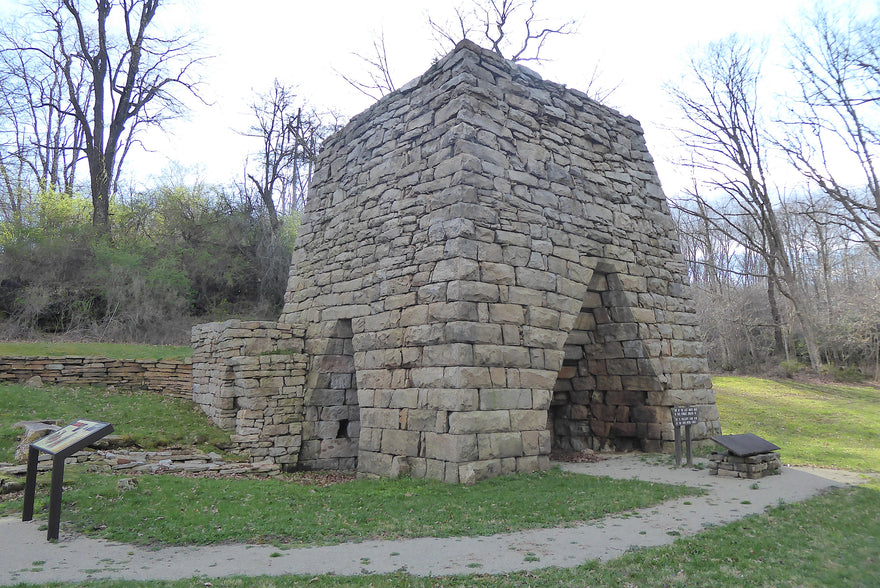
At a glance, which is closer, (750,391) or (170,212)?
(750,391)

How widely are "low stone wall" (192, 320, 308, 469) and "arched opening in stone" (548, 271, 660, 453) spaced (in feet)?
14.9

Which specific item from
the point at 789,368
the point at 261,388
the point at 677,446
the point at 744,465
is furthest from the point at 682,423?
the point at 789,368

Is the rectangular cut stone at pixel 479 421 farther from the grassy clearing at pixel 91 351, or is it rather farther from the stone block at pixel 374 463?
the grassy clearing at pixel 91 351

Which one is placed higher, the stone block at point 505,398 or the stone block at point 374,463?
the stone block at point 505,398

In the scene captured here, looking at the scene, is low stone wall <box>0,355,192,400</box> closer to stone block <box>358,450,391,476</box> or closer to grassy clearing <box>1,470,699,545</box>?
grassy clearing <box>1,470,699,545</box>

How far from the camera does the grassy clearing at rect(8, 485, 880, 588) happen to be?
3508 mm

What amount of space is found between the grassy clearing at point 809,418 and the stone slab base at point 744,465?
1.57m

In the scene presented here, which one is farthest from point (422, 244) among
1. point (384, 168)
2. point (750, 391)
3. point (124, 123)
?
point (124, 123)

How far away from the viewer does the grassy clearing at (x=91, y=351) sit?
11.0 m

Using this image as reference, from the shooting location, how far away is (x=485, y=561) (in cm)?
393

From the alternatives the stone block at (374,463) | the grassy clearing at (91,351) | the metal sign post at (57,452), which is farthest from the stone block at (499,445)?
the grassy clearing at (91,351)

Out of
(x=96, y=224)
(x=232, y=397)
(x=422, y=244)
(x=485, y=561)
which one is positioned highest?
(x=96, y=224)

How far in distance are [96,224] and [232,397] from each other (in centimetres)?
1265

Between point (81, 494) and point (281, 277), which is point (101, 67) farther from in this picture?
point (81, 494)
